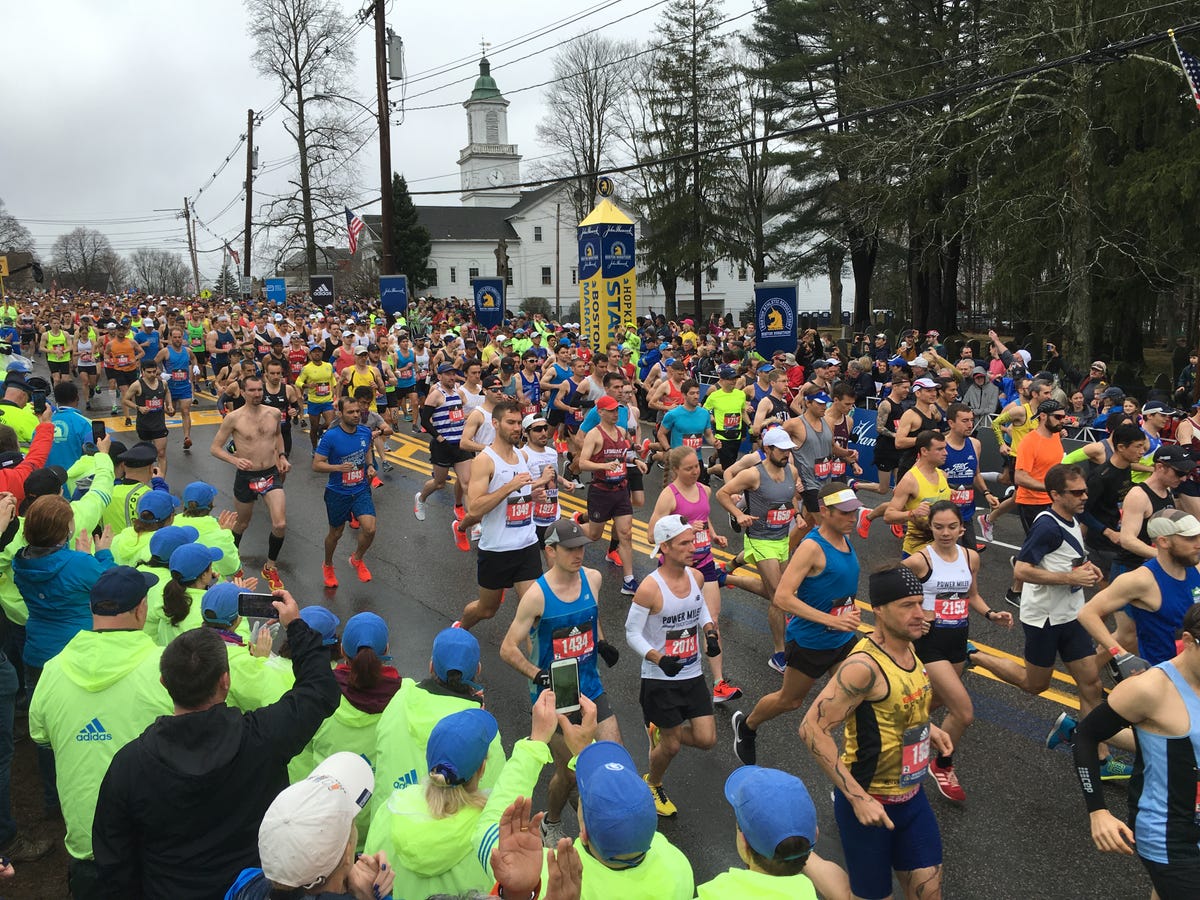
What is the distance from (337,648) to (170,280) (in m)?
106

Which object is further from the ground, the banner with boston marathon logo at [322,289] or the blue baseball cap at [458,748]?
the banner with boston marathon logo at [322,289]

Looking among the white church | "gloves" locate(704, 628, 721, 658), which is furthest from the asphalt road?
the white church

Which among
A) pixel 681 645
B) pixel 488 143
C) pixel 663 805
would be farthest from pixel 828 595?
pixel 488 143

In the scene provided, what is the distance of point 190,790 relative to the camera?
2711mm

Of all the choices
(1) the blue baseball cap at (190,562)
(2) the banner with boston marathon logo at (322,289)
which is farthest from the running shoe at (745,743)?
(2) the banner with boston marathon logo at (322,289)

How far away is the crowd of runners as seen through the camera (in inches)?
105

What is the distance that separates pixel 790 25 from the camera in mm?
36750

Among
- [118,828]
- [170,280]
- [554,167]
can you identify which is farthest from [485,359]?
[170,280]

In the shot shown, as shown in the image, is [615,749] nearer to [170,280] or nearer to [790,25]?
[790,25]

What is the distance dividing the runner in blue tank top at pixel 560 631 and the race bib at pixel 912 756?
5.08ft

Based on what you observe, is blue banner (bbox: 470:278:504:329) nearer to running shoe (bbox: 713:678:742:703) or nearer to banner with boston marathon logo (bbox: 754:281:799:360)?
banner with boston marathon logo (bbox: 754:281:799:360)

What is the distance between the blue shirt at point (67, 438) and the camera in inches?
317

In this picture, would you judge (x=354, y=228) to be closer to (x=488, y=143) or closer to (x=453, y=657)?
(x=453, y=657)

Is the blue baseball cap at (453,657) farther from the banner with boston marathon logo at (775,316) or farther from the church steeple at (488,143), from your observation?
the church steeple at (488,143)
